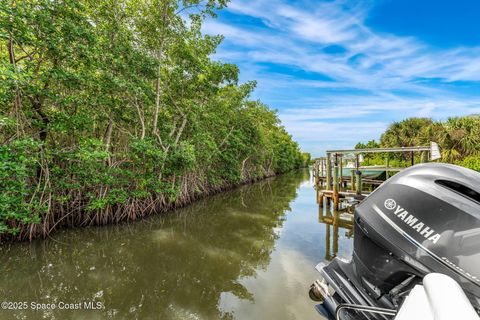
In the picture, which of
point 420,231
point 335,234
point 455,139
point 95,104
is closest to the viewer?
point 420,231

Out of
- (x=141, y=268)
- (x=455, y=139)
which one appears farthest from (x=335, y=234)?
(x=455, y=139)

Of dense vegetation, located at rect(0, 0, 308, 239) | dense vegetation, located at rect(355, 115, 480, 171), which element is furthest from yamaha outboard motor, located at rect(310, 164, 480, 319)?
dense vegetation, located at rect(355, 115, 480, 171)

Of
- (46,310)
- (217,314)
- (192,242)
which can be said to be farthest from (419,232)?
(192,242)

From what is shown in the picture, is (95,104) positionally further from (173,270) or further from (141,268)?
(173,270)

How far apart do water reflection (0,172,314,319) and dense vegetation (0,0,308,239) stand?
2.59 feet

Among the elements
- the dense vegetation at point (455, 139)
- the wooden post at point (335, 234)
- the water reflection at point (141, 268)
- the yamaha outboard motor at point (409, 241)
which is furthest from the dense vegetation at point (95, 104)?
the dense vegetation at point (455, 139)

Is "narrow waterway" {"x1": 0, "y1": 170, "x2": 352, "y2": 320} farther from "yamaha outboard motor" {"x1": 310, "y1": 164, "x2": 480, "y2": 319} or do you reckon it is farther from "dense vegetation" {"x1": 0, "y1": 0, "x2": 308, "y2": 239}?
"yamaha outboard motor" {"x1": 310, "y1": 164, "x2": 480, "y2": 319}

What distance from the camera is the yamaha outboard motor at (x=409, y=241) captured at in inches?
49.5

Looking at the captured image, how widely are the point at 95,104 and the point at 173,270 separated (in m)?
4.76

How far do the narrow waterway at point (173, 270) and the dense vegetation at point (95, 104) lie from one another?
883 millimetres

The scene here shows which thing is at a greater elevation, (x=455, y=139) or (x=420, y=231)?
(x=455, y=139)

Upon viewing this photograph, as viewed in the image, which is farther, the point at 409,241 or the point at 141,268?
the point at 141,268

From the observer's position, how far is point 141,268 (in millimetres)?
3943

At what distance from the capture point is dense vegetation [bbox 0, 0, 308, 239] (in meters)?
4.31
